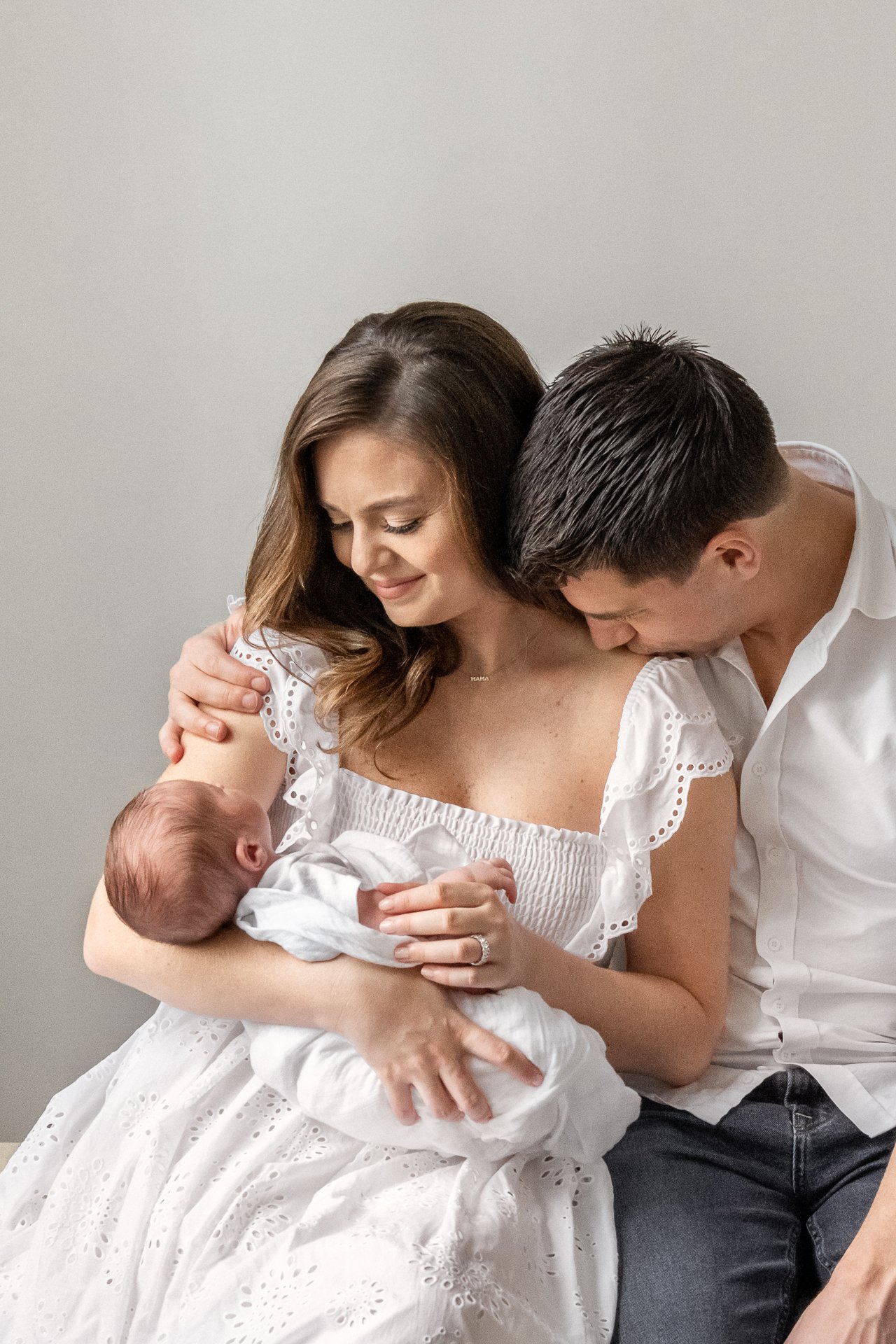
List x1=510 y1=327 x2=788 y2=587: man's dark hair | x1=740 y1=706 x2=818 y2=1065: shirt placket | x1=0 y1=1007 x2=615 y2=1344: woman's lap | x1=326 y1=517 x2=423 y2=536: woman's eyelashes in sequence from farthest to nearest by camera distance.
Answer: x1=740 y1=706 x2=818 y2=1065: shirt placket < x1=326 y1=517 x2=423 y2=536: woman's eyelashes < x1=510 y1=327 x2=788 y2=587: man's dark hair < x1=0 y1=1007 x2=615 y2=1344: woman's lap

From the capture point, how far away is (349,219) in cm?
200

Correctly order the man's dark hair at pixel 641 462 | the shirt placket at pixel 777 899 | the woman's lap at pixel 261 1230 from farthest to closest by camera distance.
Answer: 1. the shirt placket at pixel 777 899
2. the man's dark hair at pixel 641 462
3. the woman's lap at pixel 261 1230

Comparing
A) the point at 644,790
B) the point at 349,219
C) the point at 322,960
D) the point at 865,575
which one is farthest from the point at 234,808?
the point at 349,219

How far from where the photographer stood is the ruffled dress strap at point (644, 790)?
1608 mm

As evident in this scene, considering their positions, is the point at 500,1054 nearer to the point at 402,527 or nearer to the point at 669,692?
the point at 669,692

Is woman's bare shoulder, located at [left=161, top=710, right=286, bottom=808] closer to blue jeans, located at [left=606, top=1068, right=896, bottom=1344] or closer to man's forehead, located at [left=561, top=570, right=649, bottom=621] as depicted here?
man's forehead, located at [left=561, top=570, right=649, bottom=621]

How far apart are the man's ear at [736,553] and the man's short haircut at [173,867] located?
0.73 m

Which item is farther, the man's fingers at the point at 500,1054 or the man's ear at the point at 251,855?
the man's ear at the point at 251,855

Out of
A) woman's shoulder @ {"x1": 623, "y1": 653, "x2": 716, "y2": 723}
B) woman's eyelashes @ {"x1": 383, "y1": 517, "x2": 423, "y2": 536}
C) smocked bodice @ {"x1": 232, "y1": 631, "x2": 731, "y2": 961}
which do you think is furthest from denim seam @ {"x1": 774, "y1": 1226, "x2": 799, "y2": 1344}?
woman's eyelashes @ {"x1": 383, "y1": 517, "x2": 423, "y2": 536}

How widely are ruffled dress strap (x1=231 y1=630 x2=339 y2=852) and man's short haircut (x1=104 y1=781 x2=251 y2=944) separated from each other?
0.17m

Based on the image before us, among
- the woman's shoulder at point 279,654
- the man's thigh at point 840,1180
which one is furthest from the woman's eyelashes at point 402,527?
the man's thigh at point 840,1180

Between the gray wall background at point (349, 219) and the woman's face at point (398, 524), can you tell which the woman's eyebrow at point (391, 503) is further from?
the gray wall background at point (349, 219)

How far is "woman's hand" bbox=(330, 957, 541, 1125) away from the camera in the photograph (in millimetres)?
1365

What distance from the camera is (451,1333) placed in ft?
4.00
